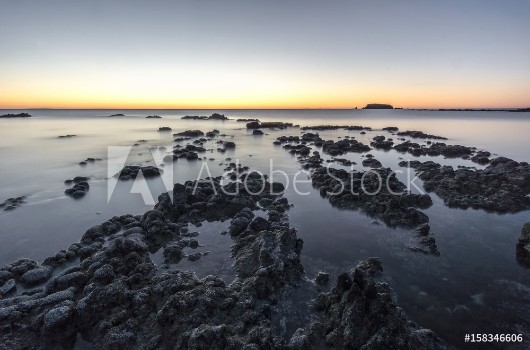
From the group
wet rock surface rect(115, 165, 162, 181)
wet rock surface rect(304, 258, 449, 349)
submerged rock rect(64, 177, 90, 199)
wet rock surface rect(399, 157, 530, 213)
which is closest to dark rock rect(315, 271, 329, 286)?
wet rock surface rect(304, 258, 449, 349)

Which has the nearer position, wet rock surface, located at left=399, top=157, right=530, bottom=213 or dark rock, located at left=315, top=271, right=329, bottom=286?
dark rock, located at left=315, top=271, right=329, bottom=286

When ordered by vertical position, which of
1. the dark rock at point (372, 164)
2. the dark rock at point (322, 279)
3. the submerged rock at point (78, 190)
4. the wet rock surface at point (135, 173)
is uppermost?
the dark rock at point (372, 164)

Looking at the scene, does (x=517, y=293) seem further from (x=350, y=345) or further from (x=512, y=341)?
(x=350, y=345)

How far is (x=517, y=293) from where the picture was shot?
31.3 ft

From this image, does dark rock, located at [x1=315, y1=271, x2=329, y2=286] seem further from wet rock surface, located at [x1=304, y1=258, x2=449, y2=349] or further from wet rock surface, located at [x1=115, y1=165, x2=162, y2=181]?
wet rock surface, located at [x1=115, y1=165, x2=162, y2=181]

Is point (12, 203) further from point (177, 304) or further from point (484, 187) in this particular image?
point (484, 187)

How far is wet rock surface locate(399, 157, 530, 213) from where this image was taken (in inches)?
678

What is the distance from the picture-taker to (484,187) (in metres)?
20.0

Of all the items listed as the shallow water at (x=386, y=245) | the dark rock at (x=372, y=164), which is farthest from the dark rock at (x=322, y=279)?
the dark rock at (x=372, y=164)

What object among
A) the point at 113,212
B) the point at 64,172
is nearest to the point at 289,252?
the point at 113,212

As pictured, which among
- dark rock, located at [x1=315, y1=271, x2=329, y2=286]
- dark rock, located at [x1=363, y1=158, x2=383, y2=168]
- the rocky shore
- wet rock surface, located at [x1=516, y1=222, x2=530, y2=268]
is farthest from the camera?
dark rock, located at [x1=363, y1=158, x2=383, y2=168]

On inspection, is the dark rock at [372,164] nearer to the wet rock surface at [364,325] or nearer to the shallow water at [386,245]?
the shallow water at [386,245]

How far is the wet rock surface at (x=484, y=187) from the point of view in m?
17.2

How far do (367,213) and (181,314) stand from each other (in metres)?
11.8
